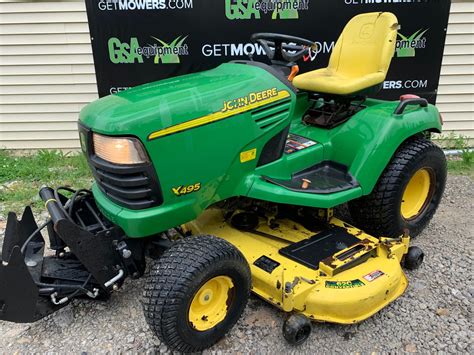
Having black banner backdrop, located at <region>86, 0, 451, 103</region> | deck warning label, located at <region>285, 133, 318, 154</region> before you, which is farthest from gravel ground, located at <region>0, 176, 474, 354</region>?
black banner backdrop, located at <region>86, 0, 451, 103</region>

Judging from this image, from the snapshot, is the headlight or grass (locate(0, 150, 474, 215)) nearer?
the headlight

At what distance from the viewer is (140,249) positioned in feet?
8.50

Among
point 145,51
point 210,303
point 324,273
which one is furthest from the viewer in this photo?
point 145,51

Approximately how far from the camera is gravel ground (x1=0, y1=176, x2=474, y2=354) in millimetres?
2529

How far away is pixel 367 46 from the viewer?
11.3ft

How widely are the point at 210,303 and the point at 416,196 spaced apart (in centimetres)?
192

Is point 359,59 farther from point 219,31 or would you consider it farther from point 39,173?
point 39,173

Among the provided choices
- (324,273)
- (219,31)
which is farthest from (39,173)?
(324,273)

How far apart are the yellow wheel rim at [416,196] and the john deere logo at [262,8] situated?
2.05 metres

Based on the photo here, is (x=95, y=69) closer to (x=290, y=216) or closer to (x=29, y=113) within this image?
(x=29, y=113)

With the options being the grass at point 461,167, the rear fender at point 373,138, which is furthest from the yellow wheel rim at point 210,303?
the grass at point 461,167

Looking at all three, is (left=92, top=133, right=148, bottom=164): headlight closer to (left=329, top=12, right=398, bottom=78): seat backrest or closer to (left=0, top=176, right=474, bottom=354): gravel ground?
(left=0, top=176, right=474, bottom=354): gravel ground

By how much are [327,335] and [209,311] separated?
68 cm

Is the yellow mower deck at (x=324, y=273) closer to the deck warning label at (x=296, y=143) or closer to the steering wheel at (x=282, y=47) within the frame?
the deck warning label at (x=296, y=143)
